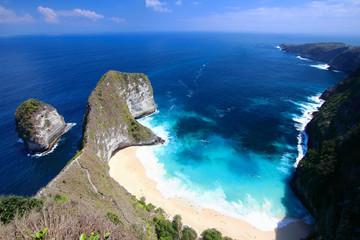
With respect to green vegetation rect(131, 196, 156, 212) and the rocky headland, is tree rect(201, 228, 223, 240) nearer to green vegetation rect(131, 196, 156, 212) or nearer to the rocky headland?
the rocky headland

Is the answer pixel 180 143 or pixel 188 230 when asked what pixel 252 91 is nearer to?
pixel 180 143

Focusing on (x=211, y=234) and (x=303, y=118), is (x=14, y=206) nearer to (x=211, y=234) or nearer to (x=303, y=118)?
(x=211, y=234)

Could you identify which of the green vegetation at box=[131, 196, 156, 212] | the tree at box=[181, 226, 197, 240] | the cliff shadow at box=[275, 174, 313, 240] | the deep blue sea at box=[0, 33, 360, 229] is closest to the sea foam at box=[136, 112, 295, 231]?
the deep blue sea at box=[0, 33, 360, 229]

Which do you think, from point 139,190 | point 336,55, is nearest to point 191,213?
point 139,190

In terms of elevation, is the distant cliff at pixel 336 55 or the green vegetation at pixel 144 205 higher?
the distant cliff at pixel 336 55

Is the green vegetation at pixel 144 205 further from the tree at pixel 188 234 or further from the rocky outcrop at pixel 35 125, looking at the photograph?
the rocky outcrop at pixel 35 125

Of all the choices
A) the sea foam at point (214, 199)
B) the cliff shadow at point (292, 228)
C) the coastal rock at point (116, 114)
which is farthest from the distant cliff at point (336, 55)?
the coastal rock at point (116, 114)

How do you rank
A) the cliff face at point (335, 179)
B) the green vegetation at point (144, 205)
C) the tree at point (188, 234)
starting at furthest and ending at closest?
the green vegetation at point (144, 205) < the tree at point (188, 234) < the cliff face at point (335, 179)

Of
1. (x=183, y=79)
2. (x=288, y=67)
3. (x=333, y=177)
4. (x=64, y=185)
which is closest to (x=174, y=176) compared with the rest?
(x=64, y=185)
